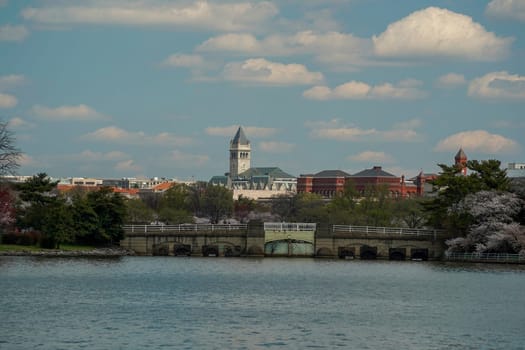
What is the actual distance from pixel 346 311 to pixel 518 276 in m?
25.3

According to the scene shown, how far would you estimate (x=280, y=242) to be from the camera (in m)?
98.9

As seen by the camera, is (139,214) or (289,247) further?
(139,214)

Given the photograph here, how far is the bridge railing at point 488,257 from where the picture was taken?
8819 centimetres

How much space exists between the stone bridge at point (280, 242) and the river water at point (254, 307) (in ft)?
49.5

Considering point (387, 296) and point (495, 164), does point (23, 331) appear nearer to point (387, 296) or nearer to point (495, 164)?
point (387, 296)

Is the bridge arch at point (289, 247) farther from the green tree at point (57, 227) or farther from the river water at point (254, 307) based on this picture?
the green tree at point (57, 227)

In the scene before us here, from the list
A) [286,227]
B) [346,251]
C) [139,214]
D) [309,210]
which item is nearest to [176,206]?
[309,210]

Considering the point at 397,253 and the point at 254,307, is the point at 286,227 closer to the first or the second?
the point at 397,253

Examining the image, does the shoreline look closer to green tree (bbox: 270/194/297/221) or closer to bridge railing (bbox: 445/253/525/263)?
bridge railing (bbox: 445/253/525/263)

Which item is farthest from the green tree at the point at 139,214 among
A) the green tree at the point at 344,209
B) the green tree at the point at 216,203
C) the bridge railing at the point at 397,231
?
the bridge railing at the point at 397,231

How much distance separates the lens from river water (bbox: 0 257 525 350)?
4222 cm

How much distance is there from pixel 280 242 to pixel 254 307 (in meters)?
45.9

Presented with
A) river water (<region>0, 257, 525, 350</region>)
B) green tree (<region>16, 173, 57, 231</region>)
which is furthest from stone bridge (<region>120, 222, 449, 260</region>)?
river water (<region>0, 257, 525, 350</region>)

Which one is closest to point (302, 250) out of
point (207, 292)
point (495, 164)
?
point (495, 164)
